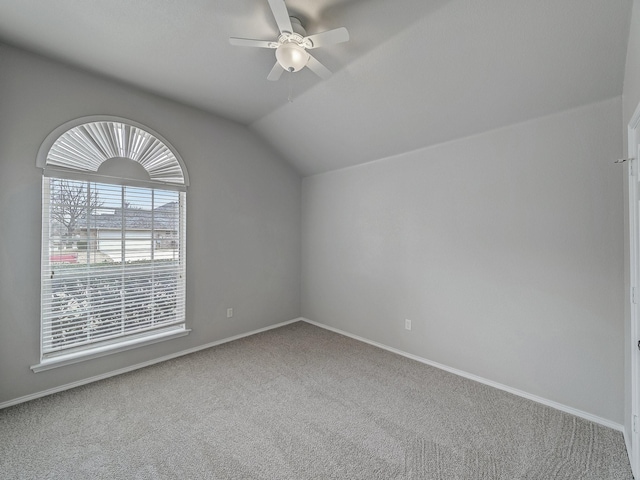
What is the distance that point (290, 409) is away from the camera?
7.39 feet

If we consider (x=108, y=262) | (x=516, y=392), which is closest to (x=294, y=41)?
(x=108, y=262)

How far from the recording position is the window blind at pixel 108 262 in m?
2.44

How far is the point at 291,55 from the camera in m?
1.89

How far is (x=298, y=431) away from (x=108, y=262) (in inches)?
94.4

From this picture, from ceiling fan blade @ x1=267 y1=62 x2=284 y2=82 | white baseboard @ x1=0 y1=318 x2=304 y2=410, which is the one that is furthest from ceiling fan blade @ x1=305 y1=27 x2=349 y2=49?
white baseboard @ x1=0 y1=318 x2=304 y2=410

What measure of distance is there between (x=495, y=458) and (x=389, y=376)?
3.64 feet

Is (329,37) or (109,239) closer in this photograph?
(329,37)

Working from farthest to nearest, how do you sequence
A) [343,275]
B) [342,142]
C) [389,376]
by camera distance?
[343,275] → [342,142] → [389,376]

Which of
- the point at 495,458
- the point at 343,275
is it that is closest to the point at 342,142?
the point at 343,275

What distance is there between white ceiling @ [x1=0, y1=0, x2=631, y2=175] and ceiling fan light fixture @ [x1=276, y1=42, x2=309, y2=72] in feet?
0.86

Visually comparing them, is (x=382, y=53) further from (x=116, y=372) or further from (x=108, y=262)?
(x=116, y=372)

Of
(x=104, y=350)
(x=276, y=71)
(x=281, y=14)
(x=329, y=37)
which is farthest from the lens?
(x=104, y=350)

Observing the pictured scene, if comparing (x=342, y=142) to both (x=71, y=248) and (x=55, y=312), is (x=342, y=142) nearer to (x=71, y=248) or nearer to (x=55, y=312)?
(x=71, y=248)

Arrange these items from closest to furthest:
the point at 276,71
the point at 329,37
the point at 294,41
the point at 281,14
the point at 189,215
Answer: the point at 281,14
the point at 329,37
the point at 294,41
the point at 276,71
the point at 189,215
